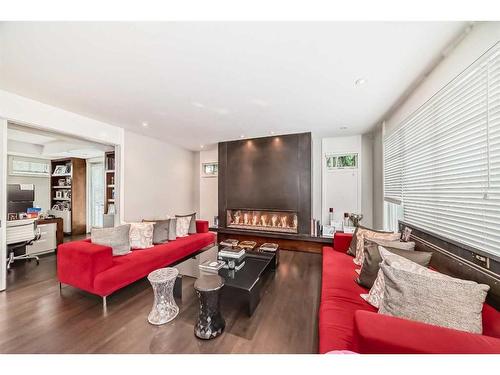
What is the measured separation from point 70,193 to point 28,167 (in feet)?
3.63

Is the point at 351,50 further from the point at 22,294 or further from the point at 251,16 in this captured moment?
the point at 22,294

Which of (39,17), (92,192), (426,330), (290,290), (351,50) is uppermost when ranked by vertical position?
(351,50)

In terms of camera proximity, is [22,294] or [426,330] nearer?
[426,330]

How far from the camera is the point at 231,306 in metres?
1.97

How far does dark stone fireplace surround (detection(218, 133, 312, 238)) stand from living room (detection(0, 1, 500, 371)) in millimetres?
347

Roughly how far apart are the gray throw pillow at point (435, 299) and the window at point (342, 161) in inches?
133

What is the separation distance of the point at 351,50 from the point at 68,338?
331 cm

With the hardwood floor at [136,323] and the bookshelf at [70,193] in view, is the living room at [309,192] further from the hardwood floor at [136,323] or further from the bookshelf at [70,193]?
the bookshelf at [70,193]

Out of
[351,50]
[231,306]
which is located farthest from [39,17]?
[231,306]

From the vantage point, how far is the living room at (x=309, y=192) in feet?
3.79

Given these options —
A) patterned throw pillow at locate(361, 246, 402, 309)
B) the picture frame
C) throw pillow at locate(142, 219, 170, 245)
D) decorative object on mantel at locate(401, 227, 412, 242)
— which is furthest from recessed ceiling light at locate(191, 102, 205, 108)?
the picture frame

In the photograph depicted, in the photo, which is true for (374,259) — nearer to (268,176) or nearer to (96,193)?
(268,176)

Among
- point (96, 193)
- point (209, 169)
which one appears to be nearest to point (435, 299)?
point (209, 169)

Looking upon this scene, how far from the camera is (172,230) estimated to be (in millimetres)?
3352
